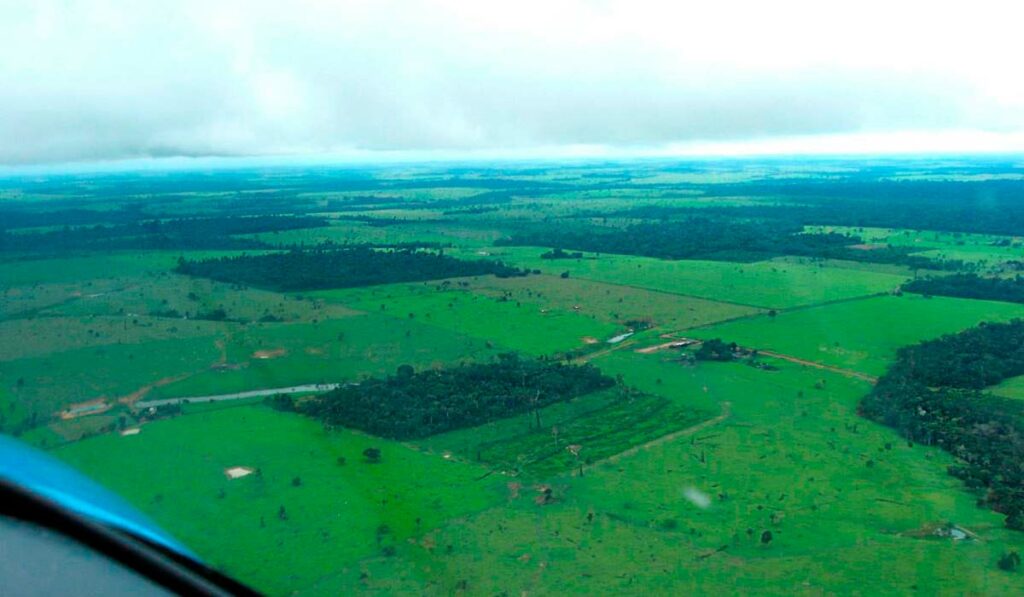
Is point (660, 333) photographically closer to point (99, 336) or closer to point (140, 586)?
point (99, 336)

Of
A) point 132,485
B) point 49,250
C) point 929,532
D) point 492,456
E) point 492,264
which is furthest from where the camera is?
point 49,250

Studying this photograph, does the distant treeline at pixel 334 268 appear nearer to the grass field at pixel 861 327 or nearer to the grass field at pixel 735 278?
the grass field at pixel 735 278

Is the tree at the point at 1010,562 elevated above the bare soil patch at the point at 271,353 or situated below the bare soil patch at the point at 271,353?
below

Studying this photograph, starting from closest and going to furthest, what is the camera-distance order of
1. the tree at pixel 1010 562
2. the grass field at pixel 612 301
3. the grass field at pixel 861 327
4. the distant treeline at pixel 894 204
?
the tree at pixel 1010 562 < the grass field at pixel 861 327 < the grass field at pixel 612 301 < the distant treeline at pixel 894 204

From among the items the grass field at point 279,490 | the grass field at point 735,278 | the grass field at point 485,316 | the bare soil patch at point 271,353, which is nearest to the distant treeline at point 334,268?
the grass field at point 485,316

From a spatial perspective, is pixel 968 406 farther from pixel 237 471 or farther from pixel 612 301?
pixel 237 471

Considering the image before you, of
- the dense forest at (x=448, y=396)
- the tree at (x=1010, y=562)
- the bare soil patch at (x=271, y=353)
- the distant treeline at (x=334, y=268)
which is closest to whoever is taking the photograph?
the tree at (x=1010, y=562)

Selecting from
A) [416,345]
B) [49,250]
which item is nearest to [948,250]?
[416,345]
